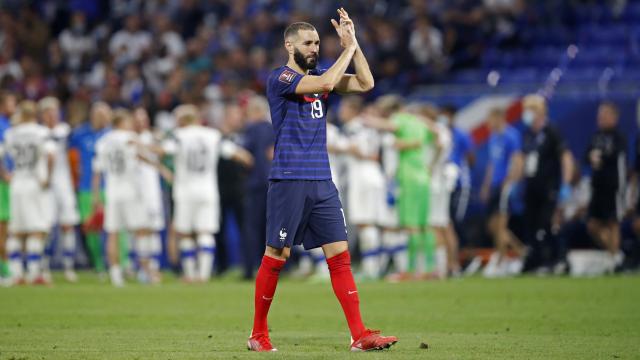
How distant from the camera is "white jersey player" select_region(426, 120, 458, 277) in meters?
19.8

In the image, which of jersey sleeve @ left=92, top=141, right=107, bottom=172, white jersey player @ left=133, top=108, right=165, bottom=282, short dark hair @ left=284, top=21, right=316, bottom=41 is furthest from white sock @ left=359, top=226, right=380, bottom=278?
short dark hair @ left=284, top=21, right=316, bottom=41

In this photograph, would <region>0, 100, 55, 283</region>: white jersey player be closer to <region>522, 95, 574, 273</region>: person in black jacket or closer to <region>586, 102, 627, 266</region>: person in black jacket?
<region>522, 95, 574, 273</region>: person in black jacket

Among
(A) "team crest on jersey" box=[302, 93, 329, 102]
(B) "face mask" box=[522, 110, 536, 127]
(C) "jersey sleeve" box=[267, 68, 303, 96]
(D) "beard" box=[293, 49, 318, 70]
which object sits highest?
(D) "beard" box=[293, 49, 318, 70]

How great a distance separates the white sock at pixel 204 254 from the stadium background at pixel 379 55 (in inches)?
145

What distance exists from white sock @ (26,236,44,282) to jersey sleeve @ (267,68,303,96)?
10264 millimetres

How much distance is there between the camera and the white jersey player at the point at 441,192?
65.1ft

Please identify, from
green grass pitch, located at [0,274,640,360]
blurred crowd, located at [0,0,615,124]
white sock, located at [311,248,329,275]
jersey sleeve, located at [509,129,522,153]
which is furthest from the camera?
blurred crowd, located at [0,0,615,124]

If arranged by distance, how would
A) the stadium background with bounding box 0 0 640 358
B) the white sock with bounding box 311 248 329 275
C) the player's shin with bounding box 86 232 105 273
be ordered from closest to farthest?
the white sock with bounding box 311 248 329 275 → the player's shin with bounding box 86 232 105 273 → the stadium background with bounding box 0 0 640 358

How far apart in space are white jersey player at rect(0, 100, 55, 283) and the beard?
31.5 feet

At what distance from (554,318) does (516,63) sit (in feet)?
47.2

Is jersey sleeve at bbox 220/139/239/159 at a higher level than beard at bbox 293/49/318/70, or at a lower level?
lower

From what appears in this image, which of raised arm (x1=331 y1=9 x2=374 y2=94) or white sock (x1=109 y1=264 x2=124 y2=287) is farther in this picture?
white sock (x1=109 y1=264 x2=124 y2=287)

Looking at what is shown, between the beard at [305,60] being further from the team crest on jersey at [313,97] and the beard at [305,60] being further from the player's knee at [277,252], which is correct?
the player's knee at [277,252]

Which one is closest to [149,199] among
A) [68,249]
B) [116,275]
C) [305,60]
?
[116,275]
